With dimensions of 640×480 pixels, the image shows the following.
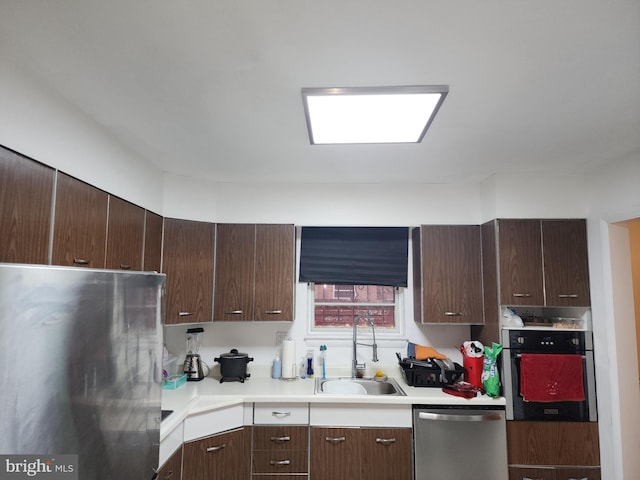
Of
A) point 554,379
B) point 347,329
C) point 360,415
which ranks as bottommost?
point 360,415

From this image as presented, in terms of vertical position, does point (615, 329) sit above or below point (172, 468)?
above

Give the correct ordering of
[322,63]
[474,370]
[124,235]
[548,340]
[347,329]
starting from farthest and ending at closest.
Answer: [347,329], [474,370], [548,340], [124,235], [322,63]

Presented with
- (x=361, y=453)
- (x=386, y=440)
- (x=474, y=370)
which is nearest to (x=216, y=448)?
(x=361, y=453)

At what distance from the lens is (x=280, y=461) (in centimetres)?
233

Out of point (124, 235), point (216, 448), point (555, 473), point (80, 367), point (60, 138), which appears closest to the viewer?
point (80, 367)

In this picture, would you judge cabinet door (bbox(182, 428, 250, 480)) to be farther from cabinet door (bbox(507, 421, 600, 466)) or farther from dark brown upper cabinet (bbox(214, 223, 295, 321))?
cabinet door (bbox(507, 421, 600, 466))

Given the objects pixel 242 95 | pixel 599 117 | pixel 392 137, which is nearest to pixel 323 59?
pixel 242 95

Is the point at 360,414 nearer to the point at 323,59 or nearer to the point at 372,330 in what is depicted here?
the point at 372,330

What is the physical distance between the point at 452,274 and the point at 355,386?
1.13 m

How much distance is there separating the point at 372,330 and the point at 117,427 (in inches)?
93.6

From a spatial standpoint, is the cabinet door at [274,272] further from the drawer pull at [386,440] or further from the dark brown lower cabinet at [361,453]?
the drawer pull at [386,440]

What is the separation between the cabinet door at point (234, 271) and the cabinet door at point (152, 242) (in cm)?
43

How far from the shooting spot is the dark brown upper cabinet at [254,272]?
2748 mm

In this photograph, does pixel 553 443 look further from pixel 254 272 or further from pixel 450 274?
pixel 254 272
